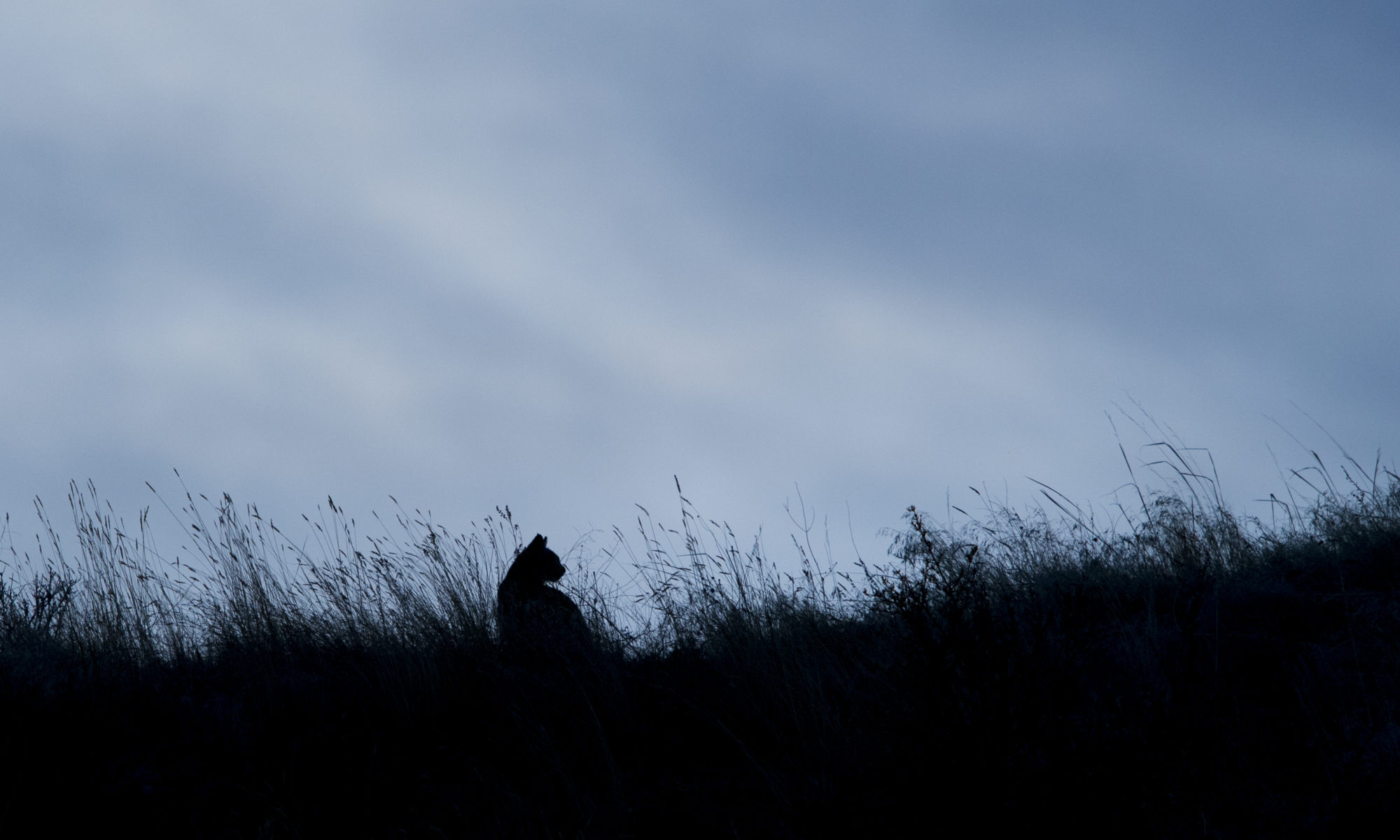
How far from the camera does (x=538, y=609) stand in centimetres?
511

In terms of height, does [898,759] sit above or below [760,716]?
below

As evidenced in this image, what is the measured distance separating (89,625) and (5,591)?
123 cm

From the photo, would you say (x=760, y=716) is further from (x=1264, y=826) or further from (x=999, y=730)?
(x=1264, y=826)

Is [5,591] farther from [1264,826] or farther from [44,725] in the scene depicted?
[1264,826]

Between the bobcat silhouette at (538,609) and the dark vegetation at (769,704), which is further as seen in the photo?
the bobcat silhouette at (538,609)

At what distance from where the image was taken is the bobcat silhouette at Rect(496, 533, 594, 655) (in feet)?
15.8

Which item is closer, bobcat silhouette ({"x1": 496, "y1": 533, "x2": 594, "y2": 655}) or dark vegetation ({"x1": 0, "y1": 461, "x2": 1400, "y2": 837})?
dark vegetation ({"x1": 0, "y1": 461, "x2": 1400, "y2": 837})

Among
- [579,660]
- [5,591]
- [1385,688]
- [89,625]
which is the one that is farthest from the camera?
[5,591]

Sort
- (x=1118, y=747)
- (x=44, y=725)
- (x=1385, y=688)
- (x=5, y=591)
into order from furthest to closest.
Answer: (x=5, y=591) < (x=44, y=725) < (x=1385, y=688) < (x=1118, y=747)

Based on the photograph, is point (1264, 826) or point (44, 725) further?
point (44, 725)

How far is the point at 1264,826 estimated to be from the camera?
9.27 feet

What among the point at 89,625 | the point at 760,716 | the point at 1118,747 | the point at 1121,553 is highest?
the point at 89,625

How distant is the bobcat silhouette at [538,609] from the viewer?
15.8ft

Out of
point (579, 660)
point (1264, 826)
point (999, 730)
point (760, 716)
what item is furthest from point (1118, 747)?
point (579, 660)
